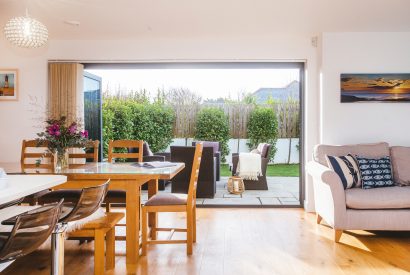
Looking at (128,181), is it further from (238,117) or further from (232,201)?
(238,117)

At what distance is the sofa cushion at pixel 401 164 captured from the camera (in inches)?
166

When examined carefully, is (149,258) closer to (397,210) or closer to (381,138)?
(397,210)

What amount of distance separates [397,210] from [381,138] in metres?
1.47

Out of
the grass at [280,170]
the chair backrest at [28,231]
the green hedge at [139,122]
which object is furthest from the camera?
the grass at [280,170]

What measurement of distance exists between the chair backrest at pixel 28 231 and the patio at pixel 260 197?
384cm

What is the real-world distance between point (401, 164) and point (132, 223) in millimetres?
3012

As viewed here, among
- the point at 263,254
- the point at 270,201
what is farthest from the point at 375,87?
the point at 263,254

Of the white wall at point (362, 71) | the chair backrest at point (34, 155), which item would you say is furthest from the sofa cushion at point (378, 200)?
the chair backrest at point (34, 155)

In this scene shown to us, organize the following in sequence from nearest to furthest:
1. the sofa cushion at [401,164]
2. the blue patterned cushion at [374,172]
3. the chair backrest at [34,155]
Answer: the chair backrest at [34,155] < the blue patterned cushion at [374,172] < the sofa cushion at [401,164]

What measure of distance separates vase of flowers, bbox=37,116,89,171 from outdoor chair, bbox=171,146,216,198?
2.58 meters

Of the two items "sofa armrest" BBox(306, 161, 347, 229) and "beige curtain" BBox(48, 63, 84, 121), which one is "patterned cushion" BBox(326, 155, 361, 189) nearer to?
"sofa armrest" BBox(306, 161, 347, 229)

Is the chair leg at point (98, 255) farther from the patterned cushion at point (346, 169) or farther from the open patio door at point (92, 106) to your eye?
the open patio door at point (92, 106)

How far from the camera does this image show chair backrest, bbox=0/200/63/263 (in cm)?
151

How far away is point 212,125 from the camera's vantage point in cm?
900
